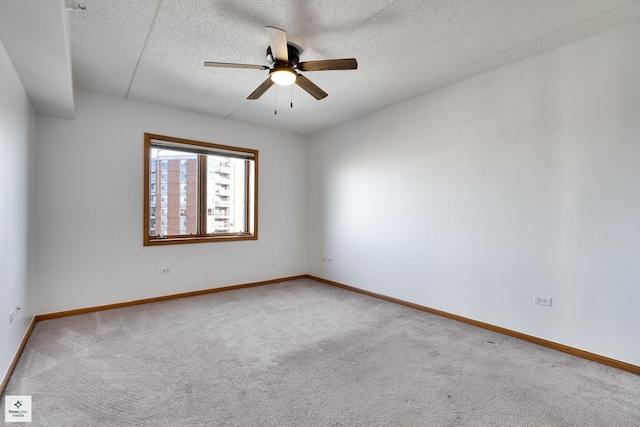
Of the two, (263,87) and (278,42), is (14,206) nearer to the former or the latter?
(263,87)

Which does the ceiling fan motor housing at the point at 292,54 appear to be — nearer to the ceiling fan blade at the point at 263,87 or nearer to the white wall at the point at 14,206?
Answer: the ceiling fan blade at the point at 263,87

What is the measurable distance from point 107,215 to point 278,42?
3147 millimetres

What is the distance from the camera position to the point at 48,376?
7.23ft

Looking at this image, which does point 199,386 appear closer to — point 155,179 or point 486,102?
point 155,179

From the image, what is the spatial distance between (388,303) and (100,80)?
4433 mm

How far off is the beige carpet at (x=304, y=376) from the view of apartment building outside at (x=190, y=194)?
1435mm

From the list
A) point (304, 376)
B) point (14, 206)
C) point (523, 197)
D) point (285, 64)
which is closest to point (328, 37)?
point (285, 64)

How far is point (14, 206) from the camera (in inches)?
97.5

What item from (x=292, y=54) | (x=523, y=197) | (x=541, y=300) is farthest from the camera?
(x=523, y=197)

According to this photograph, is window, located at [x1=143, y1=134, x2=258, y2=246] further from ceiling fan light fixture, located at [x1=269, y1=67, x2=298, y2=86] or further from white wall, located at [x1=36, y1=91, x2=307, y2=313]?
ceiling fan light fixture, located at [x1=269, y1=67, x2=298, y2=86]

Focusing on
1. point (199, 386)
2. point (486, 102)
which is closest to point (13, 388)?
point (199, 386)

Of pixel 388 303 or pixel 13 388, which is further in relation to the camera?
pixel 388 303

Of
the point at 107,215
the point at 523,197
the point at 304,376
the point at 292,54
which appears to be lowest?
the point at 304,376

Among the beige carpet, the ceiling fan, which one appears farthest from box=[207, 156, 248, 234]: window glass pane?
the ceiling fan
